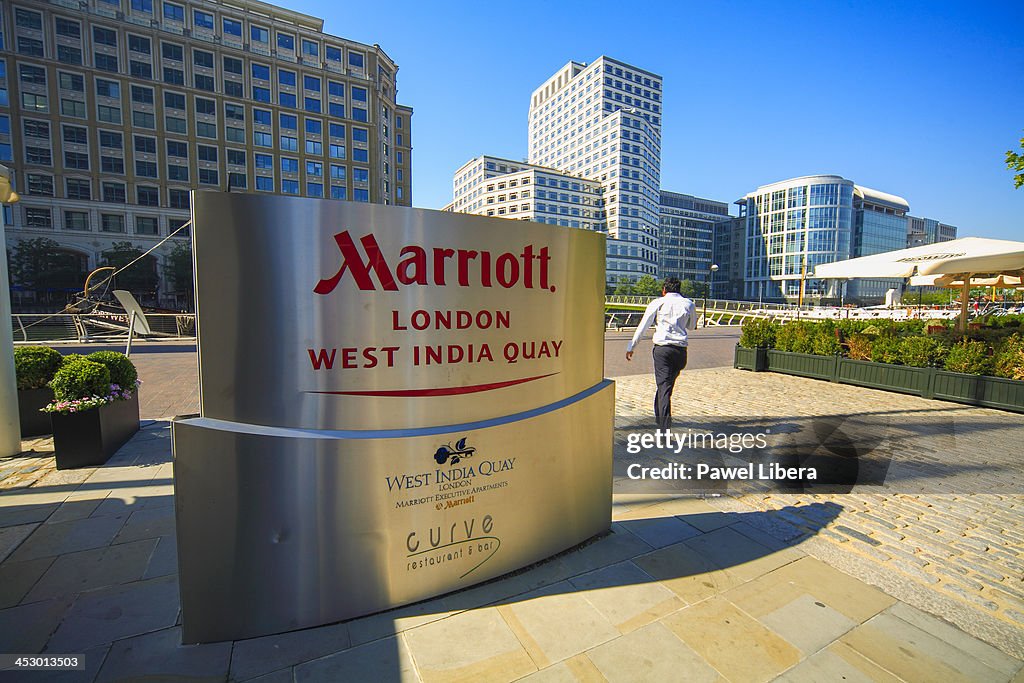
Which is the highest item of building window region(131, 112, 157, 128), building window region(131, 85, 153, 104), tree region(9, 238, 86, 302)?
building window region(131, 85, 153, 104)

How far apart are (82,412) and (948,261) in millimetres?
14183

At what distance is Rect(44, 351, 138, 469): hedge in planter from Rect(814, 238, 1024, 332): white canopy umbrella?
540 inches

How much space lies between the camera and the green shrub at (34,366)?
625 centimetres

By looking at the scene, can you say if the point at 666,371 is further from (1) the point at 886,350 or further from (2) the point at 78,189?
(2) the point at 78,189

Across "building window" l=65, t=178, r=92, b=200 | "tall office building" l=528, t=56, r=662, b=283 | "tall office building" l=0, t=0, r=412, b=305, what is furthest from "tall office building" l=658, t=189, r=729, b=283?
"building window" l=65, t=178, r=92, b=200

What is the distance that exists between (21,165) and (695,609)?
7353 cm

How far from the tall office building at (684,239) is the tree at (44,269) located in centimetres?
10773

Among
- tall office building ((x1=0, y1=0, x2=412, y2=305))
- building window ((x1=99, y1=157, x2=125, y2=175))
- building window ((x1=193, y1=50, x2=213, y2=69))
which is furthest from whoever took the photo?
building window ((x1=193, y1=50, x2=213, y2=69))

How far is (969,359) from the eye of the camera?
8703mm

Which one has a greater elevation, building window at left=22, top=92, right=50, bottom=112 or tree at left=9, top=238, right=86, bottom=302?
building window at left=22, top=92, right=50, bottom=112

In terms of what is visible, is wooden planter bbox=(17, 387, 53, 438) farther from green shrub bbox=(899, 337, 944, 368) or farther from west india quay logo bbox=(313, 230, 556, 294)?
green shrub bbox=(899, 337, 944, 368)

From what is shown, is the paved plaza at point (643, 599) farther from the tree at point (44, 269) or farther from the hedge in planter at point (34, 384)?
the tree at point (44, 269)

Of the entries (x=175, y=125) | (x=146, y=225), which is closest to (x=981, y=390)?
(x=146, y=225)

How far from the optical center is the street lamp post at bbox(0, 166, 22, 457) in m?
5.44
